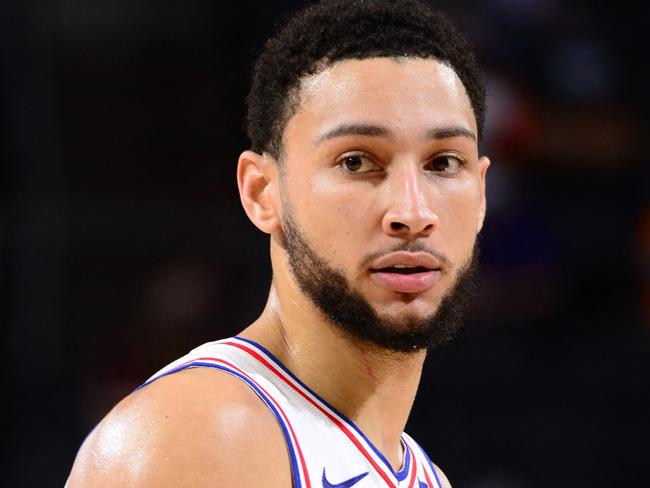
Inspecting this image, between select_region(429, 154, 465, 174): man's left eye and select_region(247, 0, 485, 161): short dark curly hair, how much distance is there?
0.87 feet

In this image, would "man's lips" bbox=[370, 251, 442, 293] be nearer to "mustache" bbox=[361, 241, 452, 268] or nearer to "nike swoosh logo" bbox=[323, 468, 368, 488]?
"mustache" bbox=[361, 241, 452, 268]

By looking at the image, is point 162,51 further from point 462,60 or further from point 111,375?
point 462,60

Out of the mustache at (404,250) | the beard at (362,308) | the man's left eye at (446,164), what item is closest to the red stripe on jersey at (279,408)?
the beard at (362,308)

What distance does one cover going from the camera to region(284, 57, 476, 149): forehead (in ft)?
8.75

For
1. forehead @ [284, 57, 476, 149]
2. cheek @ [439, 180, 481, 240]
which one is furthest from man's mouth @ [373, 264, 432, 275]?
forehead @ [284, 57, 476, 149]

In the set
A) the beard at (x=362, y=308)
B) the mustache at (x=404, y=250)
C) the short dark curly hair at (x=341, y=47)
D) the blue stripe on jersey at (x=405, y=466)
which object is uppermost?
the short dark curly hair at (x=341, y=47)

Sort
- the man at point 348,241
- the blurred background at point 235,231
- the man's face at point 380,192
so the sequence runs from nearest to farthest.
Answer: the man at point 348,241 → the man's face at point 380,192 → the blurred background at point 235,231

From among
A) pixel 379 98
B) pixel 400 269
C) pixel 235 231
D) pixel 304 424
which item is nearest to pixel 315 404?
pixel 304 424

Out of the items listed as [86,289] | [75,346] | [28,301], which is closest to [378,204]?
[28,301]

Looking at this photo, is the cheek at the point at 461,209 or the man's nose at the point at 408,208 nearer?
the man's nose at the point at 408,208

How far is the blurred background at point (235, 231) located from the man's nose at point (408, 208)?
4015 millimetres

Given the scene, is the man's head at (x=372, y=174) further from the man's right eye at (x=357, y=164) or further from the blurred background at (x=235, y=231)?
the blurred background at (x=235, y=231)

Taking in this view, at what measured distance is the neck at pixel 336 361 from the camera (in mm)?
2801

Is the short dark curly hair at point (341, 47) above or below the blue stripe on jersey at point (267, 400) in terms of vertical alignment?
above
